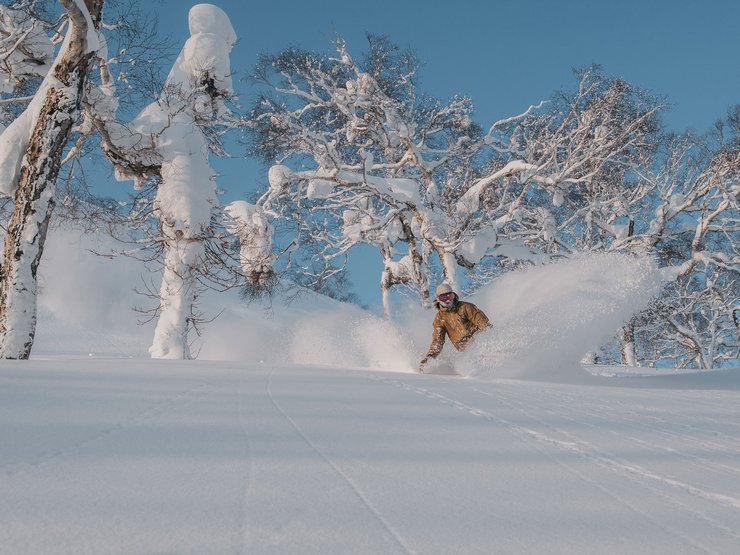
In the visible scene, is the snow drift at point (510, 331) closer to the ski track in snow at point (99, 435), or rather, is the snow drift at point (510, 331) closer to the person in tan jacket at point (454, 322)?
the person in tan jacket at point (454, 322)

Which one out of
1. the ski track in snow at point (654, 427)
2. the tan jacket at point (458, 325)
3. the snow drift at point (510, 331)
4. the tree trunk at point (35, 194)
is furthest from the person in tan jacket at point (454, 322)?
the tree trunk at point (35, 194)

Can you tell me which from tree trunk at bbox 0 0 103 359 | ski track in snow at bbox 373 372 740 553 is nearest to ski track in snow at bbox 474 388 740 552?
ski track in snow at bbox 373 372 740 553

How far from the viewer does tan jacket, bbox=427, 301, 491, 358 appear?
27.1 ft

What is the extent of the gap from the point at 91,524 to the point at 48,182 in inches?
232

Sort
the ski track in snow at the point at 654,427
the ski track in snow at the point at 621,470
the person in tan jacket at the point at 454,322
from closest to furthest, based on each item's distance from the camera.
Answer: the ski track in snow at the point at 621,470 < the ski track in snow at the point at 654,427 < the person in tan jacket at the point at 454,322

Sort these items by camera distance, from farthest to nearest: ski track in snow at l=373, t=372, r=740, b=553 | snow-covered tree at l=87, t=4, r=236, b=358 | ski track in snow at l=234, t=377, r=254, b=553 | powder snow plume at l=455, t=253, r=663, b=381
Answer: snow-covered tree at l=87, t=4, r=236, b=358 → powder snow plume at l=455, t=253, r=663, b=381 → ski track in snow at l=373, t=372, r=740, b=553 → ski track in snow at l=234, t=377, r=254, b=553

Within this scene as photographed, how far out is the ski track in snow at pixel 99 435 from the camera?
1.65m

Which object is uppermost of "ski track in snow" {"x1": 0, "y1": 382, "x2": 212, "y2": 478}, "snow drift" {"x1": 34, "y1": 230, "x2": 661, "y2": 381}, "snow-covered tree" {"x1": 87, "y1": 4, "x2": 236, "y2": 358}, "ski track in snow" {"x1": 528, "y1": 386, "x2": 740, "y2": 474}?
"snow-covered tree" {"x1": 87, "y1": 4, "x2": 236, "y2": 358}

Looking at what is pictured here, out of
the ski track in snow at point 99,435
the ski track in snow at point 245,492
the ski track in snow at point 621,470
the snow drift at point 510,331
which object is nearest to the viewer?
the ski track in snow at point 245,492

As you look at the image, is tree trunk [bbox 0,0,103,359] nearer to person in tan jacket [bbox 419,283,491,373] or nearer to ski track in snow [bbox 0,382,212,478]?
ski track in snow [bbox 0,382,212,478]

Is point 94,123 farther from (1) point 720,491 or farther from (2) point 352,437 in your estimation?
(1) point 720,491

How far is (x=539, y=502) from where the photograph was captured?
159 cm

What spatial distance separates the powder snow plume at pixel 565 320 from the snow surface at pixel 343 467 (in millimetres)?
3030

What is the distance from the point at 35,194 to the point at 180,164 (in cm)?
301
